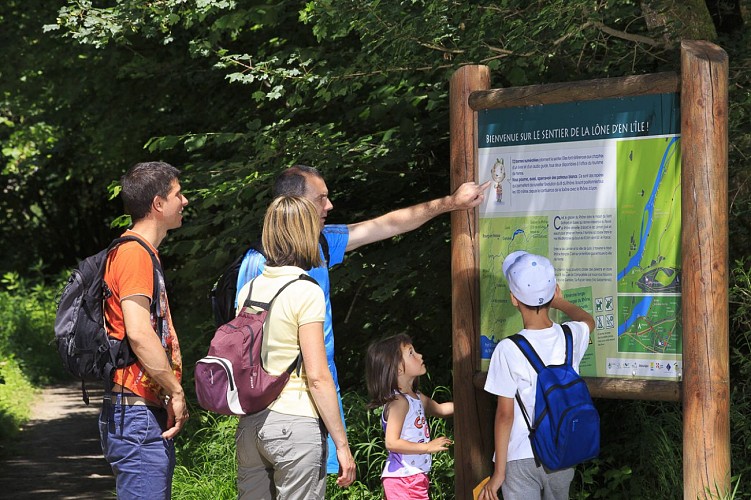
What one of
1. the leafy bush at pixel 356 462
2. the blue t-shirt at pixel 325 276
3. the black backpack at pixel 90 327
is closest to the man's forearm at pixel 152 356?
the black backpack at pixel 90 327

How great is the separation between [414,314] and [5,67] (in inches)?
288

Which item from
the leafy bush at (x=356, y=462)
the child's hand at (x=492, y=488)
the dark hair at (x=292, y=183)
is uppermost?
the dark hair at (x=292, y=183)

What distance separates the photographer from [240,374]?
3.90m

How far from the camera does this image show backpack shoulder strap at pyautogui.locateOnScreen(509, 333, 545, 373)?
13.5 feet

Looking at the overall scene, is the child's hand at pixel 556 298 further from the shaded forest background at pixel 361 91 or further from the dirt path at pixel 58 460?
the dirt path at pixel 58 460

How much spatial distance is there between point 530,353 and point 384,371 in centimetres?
97

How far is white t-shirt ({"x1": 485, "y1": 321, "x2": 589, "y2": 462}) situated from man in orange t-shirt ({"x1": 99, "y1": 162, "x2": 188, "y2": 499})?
1.25m

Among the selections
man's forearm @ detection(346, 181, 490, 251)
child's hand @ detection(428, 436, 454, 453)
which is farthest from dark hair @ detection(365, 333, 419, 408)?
man's forearm @ detection(346, 181, 490, 251)

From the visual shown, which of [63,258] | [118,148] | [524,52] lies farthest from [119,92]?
[63,258]

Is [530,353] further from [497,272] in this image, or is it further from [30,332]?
[30,332]

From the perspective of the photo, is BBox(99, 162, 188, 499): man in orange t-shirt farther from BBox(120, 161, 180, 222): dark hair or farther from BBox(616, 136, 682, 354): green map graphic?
BBox(616, 136, 682, 354): green map graphic

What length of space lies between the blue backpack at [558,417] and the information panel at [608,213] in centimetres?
46

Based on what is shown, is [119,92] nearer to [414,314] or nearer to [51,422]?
[51,422]

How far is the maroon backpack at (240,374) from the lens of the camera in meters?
3.87
